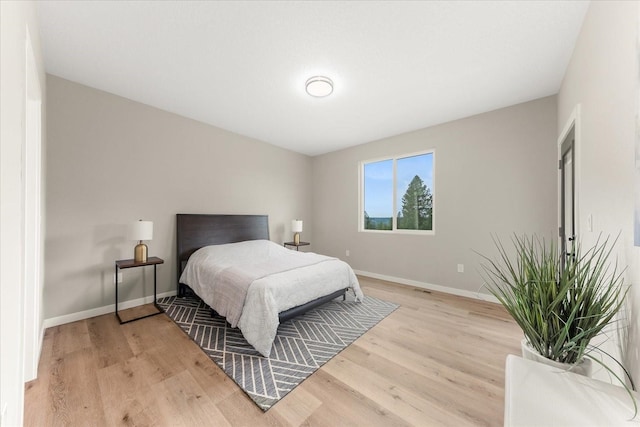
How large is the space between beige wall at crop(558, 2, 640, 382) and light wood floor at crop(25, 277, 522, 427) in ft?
3.12

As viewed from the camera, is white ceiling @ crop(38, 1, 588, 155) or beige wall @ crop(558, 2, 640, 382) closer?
beige wall @ crop(558, 2, 640, 382)

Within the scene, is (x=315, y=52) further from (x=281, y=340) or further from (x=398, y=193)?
(x=398, y=193)

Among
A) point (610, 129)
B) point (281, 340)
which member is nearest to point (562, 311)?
point (610, 129)

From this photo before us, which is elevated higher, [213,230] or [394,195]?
[394,195]

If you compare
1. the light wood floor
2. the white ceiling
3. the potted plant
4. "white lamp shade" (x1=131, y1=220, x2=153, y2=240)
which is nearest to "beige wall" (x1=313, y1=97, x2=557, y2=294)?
the white ceiling

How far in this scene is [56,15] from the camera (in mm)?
1746

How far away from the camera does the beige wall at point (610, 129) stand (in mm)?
1056

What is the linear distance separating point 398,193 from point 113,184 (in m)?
4.04

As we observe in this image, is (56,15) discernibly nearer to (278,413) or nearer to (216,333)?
(216,333)

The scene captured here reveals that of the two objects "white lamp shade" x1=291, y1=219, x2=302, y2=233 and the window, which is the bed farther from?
the window

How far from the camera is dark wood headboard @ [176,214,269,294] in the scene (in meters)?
3.33

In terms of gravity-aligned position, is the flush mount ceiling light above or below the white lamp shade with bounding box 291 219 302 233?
above

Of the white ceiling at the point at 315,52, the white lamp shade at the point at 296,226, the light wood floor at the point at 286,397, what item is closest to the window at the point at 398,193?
the white ceiling at the point at 315,52

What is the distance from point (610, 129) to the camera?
1314mm
